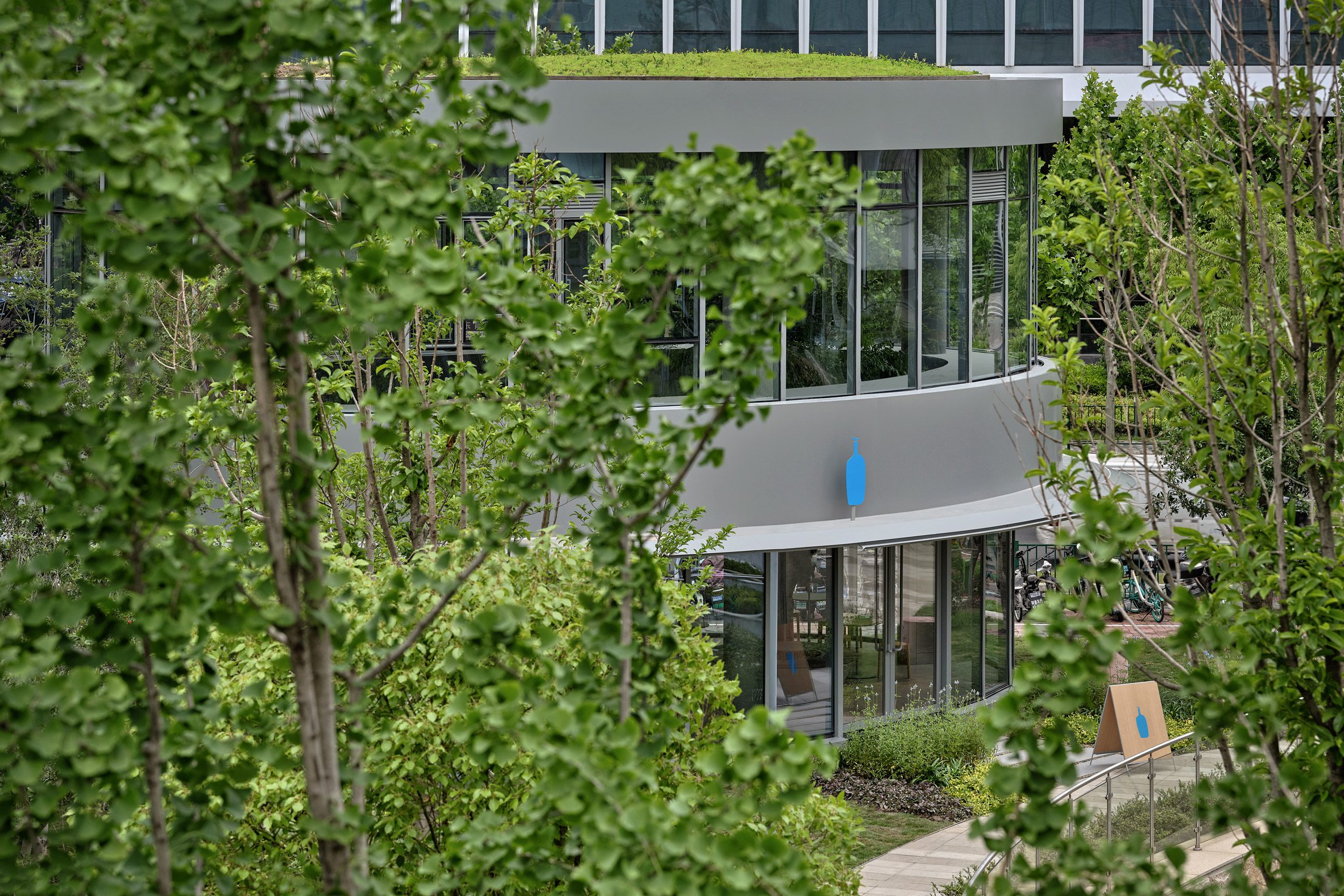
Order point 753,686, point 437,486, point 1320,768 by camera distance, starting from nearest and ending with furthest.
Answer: point 1320,768, point 437,486, point 753,686

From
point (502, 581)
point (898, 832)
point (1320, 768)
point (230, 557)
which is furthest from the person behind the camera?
point (898, 832)

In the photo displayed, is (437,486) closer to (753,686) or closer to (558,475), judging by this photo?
(558,475)

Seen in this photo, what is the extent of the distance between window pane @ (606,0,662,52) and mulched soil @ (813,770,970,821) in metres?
27.1

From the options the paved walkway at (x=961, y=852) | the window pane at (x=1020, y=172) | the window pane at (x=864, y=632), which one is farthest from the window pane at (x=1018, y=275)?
the paved walkway at (x=961, y=852)

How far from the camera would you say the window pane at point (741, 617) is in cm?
1680

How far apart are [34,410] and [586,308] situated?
23.0 ft

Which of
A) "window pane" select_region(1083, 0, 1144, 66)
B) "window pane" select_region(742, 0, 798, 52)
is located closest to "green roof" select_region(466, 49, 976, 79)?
"window pane" select_region(742, 0, 798, 52)

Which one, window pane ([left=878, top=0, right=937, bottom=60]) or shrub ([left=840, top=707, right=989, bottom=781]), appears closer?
shrub ([left=840, top=707, right=989, bottom=781])

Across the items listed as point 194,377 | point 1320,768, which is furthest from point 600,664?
point 194,377

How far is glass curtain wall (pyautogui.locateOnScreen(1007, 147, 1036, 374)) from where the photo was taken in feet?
59.2

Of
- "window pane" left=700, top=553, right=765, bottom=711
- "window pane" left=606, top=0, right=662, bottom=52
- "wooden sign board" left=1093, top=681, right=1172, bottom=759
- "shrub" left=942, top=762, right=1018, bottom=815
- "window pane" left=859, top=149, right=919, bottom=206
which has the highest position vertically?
"window pane" left=606, top=0, right=662, bottom=52

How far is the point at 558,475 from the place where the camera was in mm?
3490

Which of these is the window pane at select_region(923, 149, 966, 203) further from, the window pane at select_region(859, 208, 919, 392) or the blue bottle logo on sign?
the blue bottle logo on sign

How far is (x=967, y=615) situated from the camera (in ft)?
61.9
